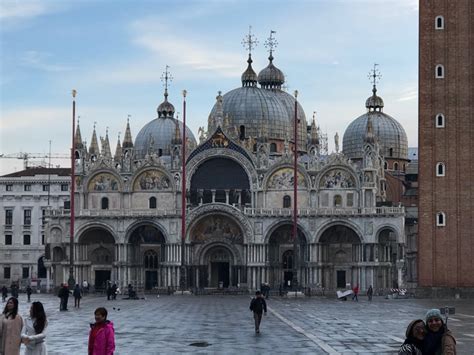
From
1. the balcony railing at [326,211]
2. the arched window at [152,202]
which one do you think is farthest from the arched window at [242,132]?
the balcony railing at [326,211]

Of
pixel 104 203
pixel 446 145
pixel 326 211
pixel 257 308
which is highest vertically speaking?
pixel 446 145

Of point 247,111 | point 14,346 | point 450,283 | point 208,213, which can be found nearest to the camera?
point 14,346

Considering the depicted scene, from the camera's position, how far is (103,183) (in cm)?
9212

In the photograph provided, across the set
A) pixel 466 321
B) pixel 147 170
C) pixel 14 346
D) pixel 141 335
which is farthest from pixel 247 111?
pixel 14 346

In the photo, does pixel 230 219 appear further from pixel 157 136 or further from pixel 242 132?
pixel 157 136

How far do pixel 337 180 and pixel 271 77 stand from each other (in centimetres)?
2463

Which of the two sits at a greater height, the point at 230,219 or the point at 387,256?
the point at 230,219

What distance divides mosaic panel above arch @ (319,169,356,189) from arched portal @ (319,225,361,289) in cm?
357

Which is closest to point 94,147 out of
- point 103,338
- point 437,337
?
point 103,338

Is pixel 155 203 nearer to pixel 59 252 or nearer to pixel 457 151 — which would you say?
pixel 59 252

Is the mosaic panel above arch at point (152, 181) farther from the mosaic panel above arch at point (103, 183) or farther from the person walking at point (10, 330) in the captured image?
the person walking at point (10, 330)

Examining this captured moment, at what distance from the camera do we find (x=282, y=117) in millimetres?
100312

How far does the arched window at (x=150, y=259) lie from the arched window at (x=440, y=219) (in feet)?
102

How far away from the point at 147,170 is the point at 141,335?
5904 centimetres
